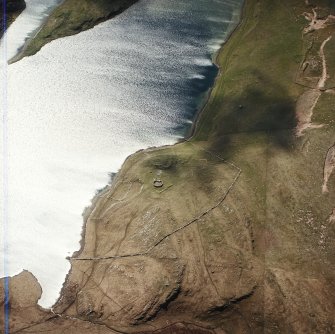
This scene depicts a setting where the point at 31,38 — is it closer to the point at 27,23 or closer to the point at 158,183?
the point at 27,23

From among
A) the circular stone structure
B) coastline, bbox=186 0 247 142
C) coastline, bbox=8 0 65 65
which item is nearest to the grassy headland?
coastline, bbox=8 0 65 65

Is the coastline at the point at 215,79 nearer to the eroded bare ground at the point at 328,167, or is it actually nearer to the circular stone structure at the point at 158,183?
the circular stone structure at the point at 158,183

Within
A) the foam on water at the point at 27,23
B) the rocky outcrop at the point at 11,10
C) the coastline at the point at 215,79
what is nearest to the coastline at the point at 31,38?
the foam on water at the point at 27,23

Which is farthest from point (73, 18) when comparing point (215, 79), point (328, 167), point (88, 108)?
point (328, 167)

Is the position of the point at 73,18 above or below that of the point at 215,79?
above

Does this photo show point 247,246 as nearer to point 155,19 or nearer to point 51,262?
point 51,262

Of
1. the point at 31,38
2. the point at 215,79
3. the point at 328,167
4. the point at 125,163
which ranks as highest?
the point at 31,38

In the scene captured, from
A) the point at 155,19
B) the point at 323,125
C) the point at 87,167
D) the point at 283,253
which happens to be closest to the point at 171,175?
the point at 87,167
